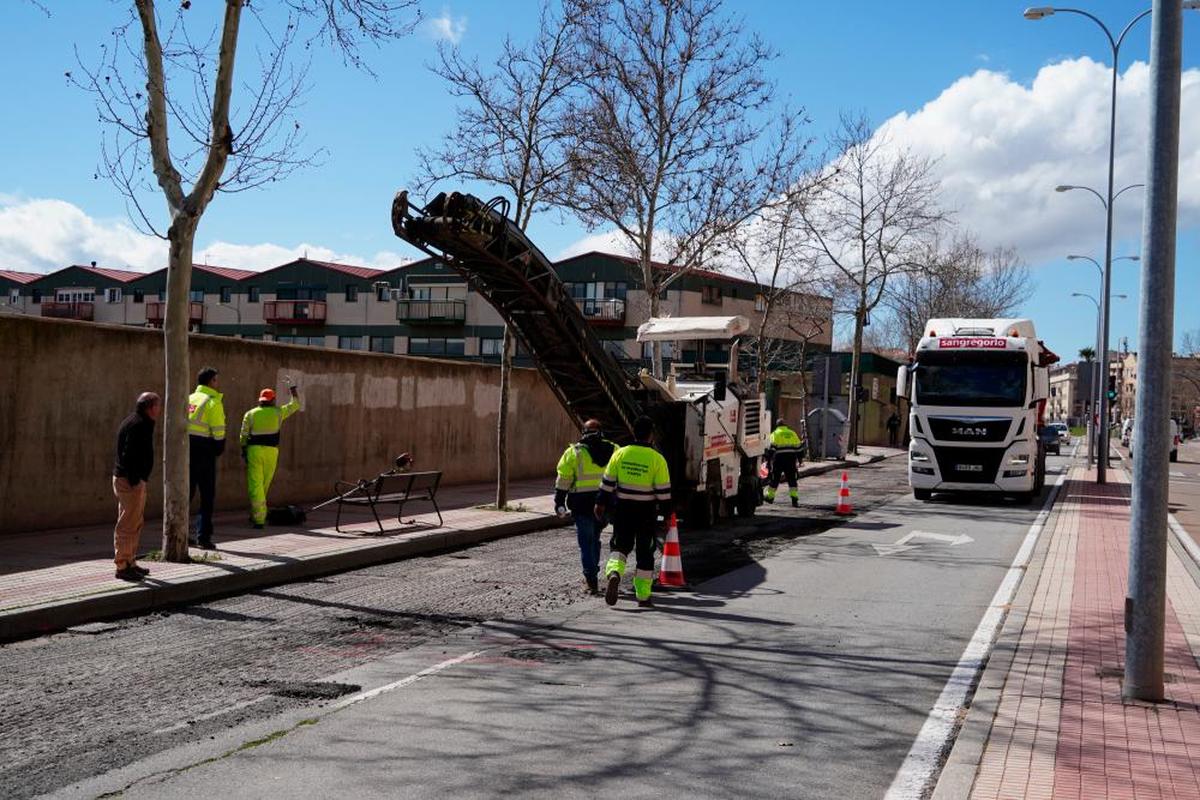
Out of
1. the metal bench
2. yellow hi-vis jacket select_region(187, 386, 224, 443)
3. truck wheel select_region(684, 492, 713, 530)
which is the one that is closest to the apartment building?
truck wheel select_region(684, 492, 713, 530)

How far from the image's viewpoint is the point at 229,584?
10.3 m

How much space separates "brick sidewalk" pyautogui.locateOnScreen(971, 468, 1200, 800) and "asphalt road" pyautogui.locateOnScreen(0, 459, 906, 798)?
3718 millimetres

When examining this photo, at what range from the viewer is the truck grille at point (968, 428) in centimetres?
2158

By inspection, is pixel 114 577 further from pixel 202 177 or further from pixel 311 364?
pixel 311 364

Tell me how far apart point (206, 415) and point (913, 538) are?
32.3 feet

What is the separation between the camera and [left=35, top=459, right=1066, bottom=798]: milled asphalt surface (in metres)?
5.18

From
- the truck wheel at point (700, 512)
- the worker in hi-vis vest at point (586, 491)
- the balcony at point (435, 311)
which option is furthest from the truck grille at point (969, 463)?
the balcony at point (435, 311)

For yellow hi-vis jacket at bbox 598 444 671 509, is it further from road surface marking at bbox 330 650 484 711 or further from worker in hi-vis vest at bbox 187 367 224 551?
worker in hi-vis vest at bbox 187 367 224 551

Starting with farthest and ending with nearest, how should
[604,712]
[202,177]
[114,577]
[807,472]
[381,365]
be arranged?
[807,472]
[381,365]
[202,177]
[114,577]
[604,712]

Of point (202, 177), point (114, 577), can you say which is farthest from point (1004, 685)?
point (202, 177)

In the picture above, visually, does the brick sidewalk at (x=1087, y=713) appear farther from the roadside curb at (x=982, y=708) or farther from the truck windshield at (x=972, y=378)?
the truck windshield at (x=972, y=378)

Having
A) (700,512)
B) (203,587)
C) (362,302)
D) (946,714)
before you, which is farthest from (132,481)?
(362,302)

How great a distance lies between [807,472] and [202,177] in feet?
76.6

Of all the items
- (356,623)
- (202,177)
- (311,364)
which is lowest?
(356,623)
